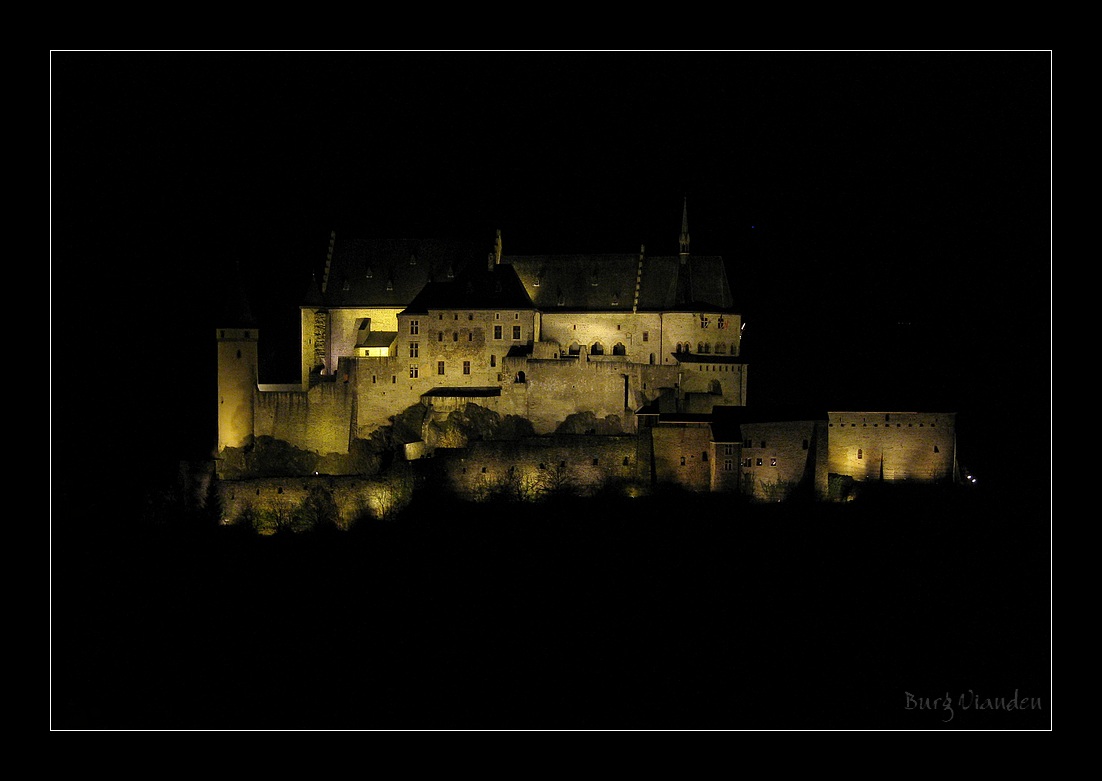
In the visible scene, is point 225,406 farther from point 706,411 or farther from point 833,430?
point 833,430

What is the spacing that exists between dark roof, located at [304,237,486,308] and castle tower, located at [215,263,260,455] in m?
3.01

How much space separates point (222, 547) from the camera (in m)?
54.7

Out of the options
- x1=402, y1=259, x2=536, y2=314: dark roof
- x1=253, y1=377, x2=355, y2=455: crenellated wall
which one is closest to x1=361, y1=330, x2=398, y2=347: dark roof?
x1=402, y1=259, x2=536, y2=314: dark roof

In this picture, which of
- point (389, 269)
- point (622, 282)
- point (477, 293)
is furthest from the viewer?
point (389, 269)

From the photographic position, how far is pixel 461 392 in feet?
195

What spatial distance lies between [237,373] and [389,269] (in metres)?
7.31

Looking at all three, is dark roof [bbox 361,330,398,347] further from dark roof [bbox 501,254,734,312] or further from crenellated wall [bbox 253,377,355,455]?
dark roof [bbox 501,254,734,312]

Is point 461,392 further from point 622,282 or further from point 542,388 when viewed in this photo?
point 622,282

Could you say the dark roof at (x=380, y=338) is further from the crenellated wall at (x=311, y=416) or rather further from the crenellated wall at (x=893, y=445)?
the crenellated wall at (x=893, y=445)

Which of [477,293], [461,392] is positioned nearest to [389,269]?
[477,293]

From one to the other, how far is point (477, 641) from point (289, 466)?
39.1 feet

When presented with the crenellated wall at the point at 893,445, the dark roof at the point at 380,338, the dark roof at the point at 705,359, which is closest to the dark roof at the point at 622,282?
the dark roof at the point at 705,359

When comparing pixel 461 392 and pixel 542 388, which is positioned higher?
pixel 542 388

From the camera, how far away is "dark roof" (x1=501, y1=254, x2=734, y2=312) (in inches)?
2464
